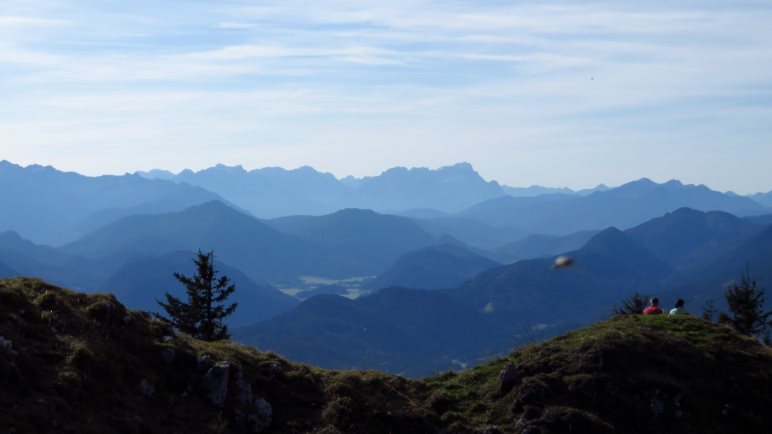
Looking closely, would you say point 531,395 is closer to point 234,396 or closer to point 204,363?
point 234,396

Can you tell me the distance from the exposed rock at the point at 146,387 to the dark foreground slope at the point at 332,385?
0.26 feet

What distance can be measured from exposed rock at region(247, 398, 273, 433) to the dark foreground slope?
0.03 metres

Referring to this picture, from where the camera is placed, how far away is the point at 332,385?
65.4 ft

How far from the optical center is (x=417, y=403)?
66.2 ft

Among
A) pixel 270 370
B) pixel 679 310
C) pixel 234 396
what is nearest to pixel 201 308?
pixel 270 370

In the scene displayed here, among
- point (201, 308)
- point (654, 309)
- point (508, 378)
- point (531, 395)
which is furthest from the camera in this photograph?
point (201, 308)

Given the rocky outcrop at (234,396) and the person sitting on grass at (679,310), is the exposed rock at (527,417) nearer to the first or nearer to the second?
the rocky outcrop at (234,396)

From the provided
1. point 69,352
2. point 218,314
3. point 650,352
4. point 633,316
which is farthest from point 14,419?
point 218,314

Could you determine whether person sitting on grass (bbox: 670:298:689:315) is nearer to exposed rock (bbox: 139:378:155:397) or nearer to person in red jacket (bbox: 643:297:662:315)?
person in red jacket (bbox: 643:297:662:315)

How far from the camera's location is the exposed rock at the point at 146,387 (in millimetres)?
17484

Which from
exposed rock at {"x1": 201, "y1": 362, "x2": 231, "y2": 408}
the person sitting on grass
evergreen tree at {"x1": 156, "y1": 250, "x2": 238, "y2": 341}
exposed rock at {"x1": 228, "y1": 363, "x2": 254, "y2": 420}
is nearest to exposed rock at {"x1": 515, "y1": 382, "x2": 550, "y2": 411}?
exposed rock at {"x1": 228, "y1": 363, "x2": 254, "y2": 420}

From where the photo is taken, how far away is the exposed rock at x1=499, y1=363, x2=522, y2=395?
67.4 ft

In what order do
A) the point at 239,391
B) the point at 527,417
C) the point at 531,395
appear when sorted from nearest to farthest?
the point at 239,391, the point at 527,417, the point at 531,395

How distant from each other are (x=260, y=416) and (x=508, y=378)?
712 cm
